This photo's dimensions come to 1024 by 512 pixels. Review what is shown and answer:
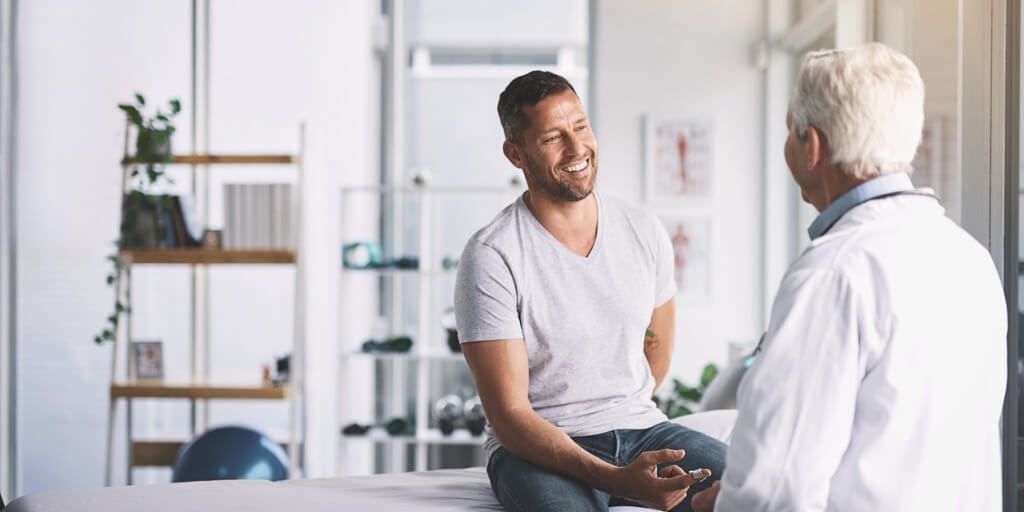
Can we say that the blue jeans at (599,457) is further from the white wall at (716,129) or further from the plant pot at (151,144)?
the white wall at (716,129)

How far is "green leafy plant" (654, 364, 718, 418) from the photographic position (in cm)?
450

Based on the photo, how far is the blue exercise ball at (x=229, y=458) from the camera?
393 centimetres

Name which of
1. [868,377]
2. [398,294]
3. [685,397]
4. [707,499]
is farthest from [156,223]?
[868,377]

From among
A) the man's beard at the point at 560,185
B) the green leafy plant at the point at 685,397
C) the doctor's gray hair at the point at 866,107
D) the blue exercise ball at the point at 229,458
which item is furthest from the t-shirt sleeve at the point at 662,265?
the green leafy plant at the point at 685,397

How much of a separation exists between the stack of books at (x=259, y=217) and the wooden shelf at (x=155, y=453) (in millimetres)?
856

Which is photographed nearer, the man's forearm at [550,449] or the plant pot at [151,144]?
the man's forearm at [550,449]

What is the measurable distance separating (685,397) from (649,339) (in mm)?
2382

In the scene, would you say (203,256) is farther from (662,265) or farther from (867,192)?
(867,192)

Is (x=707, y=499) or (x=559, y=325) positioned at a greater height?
(x=559, y=325)

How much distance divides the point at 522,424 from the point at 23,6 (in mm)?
3724

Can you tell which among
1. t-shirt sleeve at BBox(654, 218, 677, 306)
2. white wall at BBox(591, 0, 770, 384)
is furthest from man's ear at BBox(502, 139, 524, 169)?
white wall at BBox(591, 0, 770, 384)

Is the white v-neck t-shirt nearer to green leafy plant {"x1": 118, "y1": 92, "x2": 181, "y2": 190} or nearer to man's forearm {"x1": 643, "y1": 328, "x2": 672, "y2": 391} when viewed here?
man's forearm {"x1": 643, "y1": 328, "x2": 672, "y2": 391}

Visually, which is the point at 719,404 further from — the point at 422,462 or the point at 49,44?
the point at 49,44

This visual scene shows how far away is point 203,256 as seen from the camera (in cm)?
429
